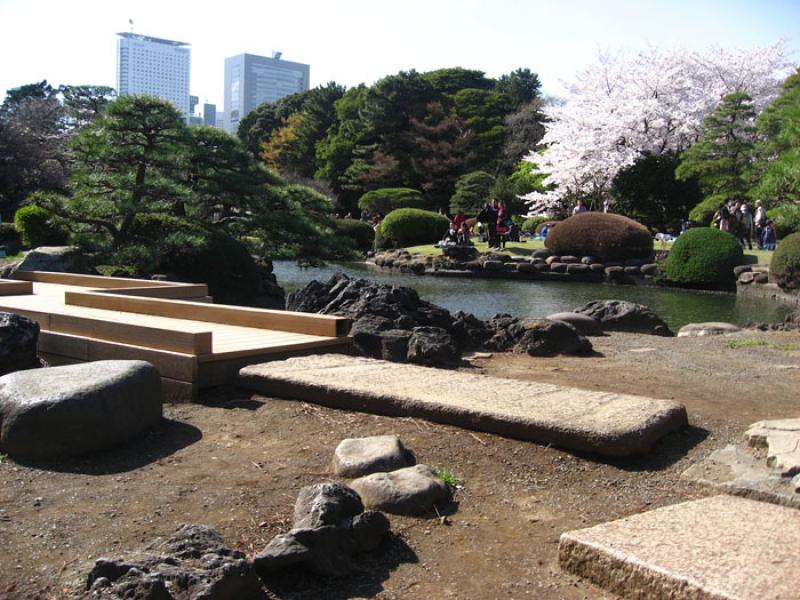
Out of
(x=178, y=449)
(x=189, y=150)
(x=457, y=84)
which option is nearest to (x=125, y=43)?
(x=457, y=84)

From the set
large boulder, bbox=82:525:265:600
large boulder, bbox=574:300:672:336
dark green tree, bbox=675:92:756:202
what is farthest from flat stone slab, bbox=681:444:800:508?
dark green tree, bbox=675:92:756:202

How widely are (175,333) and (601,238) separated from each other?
17.6 metres

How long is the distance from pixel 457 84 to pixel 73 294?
4036cm

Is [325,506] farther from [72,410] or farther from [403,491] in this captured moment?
[72,410]

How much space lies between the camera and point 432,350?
6344 millimetres

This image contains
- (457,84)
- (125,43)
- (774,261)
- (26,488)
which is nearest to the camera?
(26,488)

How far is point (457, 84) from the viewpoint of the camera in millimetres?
45062

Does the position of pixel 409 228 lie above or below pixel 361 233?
above

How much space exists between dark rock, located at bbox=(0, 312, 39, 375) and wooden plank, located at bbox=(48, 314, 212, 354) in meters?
0.41

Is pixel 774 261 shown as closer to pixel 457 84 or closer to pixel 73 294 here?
pixel 73 294

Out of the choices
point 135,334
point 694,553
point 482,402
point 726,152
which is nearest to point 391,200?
point 726,152

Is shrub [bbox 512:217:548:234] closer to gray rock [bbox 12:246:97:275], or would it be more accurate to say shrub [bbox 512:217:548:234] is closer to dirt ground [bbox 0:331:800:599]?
gray rock [bbox 12:246:97:275]

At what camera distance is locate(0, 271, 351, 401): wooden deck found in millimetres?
4777

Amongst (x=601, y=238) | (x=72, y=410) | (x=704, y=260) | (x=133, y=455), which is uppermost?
(x=601, y=238)
